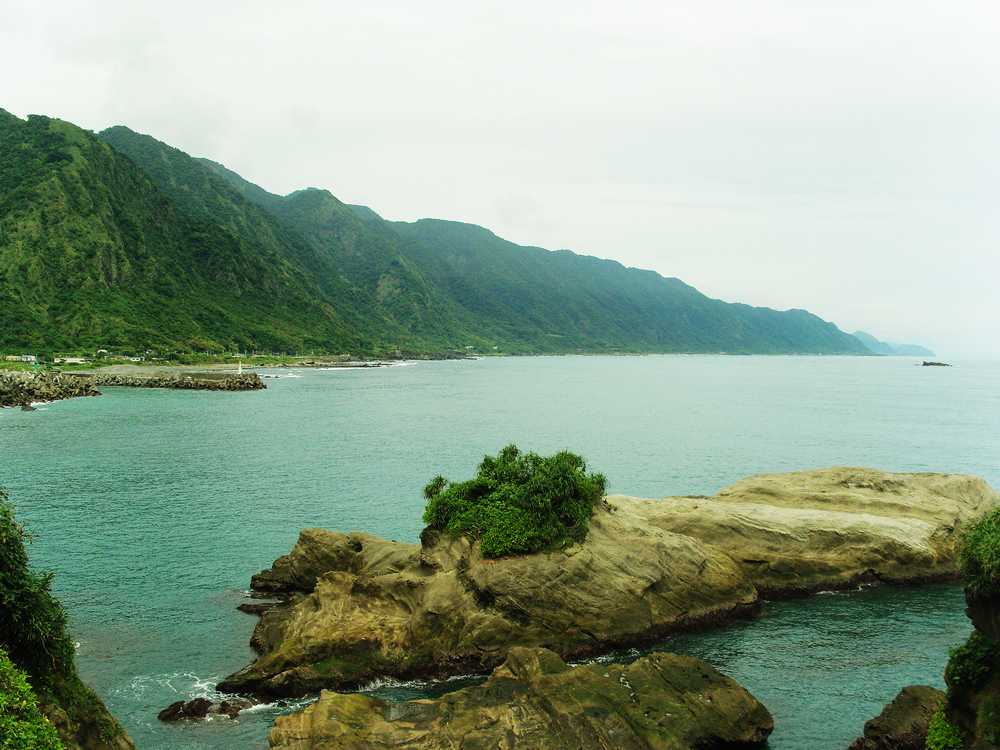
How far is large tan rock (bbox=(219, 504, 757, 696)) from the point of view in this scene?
26.2m

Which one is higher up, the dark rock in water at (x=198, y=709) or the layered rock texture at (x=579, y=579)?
the layered rock texture at (x=579, y=579)

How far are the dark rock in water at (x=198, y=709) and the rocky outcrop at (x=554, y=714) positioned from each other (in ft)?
13.0

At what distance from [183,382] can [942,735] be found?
14618 centimetres

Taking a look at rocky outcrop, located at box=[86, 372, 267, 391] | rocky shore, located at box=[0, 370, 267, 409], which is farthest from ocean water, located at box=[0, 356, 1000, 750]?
rocky outcrop, located at box=[86, 372, 267, 391]

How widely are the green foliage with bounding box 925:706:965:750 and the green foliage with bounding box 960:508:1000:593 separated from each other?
12.9 ft

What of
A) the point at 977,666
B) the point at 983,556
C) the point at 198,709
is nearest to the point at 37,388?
the point at 198,709

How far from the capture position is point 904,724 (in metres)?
21.1

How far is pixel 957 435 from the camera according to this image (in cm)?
9888

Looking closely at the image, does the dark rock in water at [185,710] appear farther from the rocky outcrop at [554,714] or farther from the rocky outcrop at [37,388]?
the rocky outcrop at [37,388]

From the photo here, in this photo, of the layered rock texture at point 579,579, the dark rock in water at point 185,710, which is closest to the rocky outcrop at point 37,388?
the layered rock texture at point 579,579

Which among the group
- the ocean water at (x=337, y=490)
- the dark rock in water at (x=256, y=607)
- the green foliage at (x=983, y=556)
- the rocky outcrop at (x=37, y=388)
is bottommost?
the dark rock in water at (x=256, y=607)

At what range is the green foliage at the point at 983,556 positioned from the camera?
59.4 feet

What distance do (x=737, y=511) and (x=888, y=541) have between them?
315 inches

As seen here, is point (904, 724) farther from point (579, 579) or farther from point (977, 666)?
point (579, 579)
